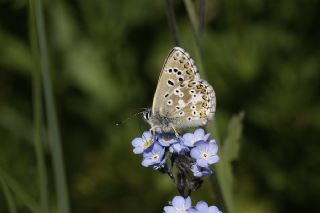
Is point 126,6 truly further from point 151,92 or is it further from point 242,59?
point 242,59

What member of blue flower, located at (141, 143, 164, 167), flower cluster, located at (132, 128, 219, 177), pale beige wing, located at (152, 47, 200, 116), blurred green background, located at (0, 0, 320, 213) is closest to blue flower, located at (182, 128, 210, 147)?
flower cluster, located at (132, 128, 219, 177)

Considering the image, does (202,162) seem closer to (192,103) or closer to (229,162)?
(192,103)

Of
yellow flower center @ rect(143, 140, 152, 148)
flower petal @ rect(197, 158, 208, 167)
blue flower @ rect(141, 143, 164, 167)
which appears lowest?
flower petal @ rect(197, 158, 208, 167)

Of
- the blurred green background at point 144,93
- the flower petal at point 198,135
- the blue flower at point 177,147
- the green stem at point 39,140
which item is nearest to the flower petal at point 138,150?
the blue flower at point 177,147

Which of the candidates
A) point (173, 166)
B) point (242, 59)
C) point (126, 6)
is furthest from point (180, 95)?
point (126, 6)

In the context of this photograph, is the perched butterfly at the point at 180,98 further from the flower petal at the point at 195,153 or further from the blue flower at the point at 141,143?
the flower petal at the point at 195,153

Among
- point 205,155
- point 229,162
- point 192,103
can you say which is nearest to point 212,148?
point 205,155

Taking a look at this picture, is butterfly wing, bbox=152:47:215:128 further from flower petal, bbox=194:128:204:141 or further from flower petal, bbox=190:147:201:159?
flower petal, bbox=190:147:201:159
